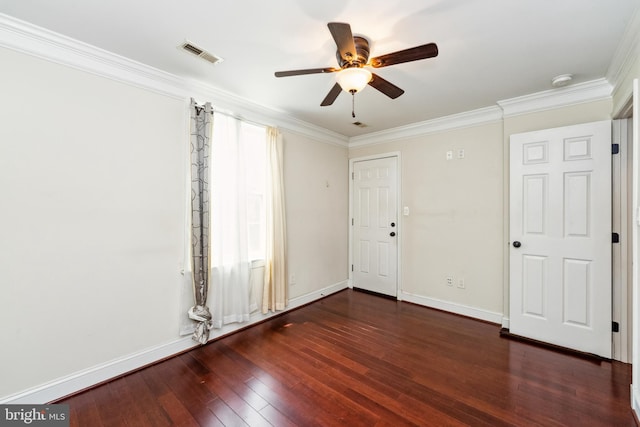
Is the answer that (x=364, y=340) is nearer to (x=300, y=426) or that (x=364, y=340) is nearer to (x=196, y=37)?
(x=300, y=426)

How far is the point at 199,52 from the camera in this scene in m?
2.06

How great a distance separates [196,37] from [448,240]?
3.45 m

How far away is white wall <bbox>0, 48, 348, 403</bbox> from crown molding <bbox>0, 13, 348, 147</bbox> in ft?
0.18

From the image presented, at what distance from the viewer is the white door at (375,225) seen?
4.04 metres

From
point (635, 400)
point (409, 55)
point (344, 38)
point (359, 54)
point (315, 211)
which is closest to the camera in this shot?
point (344, 38)

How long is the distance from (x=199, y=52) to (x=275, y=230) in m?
1.94

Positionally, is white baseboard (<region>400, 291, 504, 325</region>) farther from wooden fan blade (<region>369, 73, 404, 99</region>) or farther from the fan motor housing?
the fan motor housing

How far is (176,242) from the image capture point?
8.23ft

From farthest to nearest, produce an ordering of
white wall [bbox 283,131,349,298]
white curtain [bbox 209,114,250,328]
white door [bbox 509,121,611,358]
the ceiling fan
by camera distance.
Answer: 1. white wall [bbox 283,131,349,298]
2. white curtain [bbox 209,114,250,328]
3. white door [bbox 509,121,611,358]
4. the ceiling fan

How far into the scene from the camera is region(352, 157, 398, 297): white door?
4043 millimetres

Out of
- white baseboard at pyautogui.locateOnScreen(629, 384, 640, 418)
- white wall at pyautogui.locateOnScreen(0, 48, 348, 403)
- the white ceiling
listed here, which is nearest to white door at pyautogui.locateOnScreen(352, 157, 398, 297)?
the white ceiling

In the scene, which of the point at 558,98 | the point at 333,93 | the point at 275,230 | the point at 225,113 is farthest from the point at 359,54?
the point at 558,98

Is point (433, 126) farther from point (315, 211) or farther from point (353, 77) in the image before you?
point (353, 77)

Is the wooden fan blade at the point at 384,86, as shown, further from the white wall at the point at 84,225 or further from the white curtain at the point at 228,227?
the white wall at the point at 84,225
